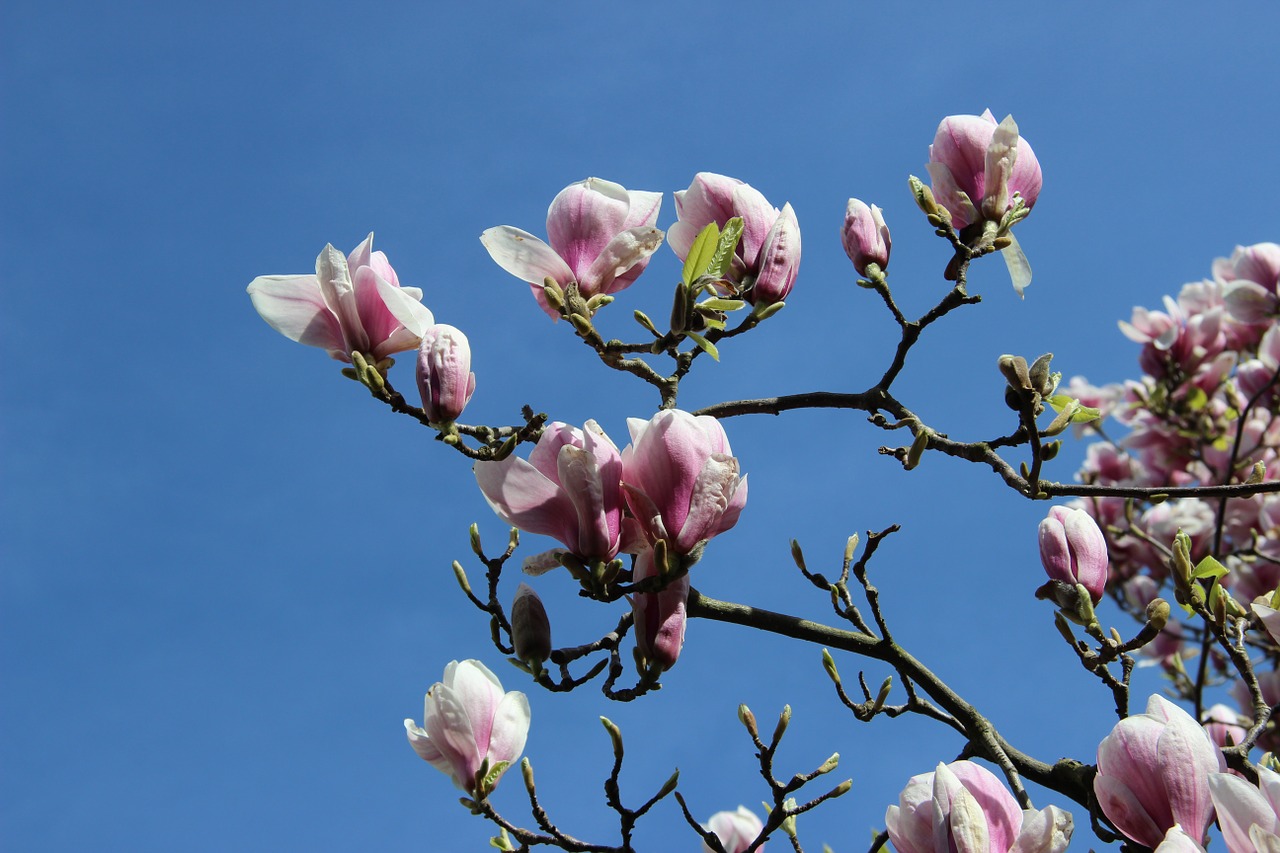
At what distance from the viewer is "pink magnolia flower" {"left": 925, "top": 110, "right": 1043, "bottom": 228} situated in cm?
171

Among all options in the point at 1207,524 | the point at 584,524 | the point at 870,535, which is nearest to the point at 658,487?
the point at 584,524

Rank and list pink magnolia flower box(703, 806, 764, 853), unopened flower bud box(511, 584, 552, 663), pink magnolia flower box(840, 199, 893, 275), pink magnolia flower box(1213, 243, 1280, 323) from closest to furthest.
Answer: unopened flower bud box(511, 584, 552, 663), pink magnolia flower box(840, 199, 893, 275), pink magnolia flower box(703, 806, 764, 853), pink magnolia flower box(1213, 243, 1280, 323)

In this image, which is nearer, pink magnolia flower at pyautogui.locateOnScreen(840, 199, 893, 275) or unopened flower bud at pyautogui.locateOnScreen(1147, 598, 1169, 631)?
unopened flower bud at pyautogui.locateOnScreen(1147, 598, 1169, 631)

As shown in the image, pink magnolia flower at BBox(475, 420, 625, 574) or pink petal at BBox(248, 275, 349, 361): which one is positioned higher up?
pink petal at BBox(248, 275, 349, 361)

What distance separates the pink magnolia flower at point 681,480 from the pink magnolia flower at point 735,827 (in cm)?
151

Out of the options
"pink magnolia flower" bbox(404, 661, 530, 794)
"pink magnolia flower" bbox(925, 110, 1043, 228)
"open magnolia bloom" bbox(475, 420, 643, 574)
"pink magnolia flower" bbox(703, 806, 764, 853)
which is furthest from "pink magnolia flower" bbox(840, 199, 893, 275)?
"pink magnolia flower" bbox(703, 806, 764, 853)

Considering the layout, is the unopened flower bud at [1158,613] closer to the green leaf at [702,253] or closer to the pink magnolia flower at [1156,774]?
the pink magnolia flower at [1156,774]

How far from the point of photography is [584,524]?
128 centimetres

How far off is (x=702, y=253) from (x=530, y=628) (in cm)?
55

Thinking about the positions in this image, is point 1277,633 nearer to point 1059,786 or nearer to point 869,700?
point 1059,786

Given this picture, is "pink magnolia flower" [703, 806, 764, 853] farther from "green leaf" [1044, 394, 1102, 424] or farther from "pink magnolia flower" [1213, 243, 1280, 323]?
"pink magnolia flower" [1213, 243, 1280, 323]

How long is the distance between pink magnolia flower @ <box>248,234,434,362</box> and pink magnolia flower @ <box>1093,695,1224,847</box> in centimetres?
105

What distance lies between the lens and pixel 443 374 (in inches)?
53.2

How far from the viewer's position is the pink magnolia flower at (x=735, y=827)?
2574 millimetres
